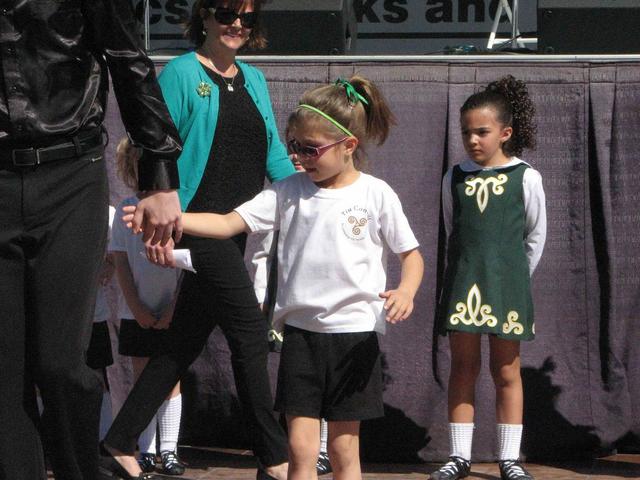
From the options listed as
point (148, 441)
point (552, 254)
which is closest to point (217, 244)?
point (148, 441)

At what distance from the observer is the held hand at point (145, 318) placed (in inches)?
196

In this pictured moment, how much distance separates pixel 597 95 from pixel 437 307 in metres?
1.12

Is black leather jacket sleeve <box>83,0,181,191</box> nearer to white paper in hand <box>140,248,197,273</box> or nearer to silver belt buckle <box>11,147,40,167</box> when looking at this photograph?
silver belt buckle <box>11,147,40,167</box>

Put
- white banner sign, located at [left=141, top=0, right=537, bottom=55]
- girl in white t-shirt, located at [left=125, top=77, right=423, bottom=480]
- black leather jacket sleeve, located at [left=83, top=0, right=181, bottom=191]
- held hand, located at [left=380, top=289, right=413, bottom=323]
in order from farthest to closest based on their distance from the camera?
white banner sign, located at [left=141, top=0, right=537, bottom=55] → girl in white t-shirt, located at [left=125, top=77, right=423, bottom=480] → held hand, located at [left=380, top=289, right=413, bottom=323] → black leather jacket sleeve, located at [left=83, top=0, right=181, bottom=191]

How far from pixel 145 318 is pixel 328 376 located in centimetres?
123

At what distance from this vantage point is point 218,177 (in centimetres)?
450

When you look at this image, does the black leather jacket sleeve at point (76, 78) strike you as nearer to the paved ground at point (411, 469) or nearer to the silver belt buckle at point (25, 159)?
the silver belt buckle at point (25, 159)

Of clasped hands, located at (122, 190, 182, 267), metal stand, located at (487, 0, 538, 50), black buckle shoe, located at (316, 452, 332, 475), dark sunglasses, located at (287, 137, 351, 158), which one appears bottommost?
black buckle shoe, located at (316, 452, 332, 475)

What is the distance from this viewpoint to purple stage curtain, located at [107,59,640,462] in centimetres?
538

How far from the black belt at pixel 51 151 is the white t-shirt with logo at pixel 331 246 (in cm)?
102

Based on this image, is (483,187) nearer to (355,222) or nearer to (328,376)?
(355,222)

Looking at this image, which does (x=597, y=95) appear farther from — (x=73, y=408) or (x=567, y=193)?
(x=73, y=408)

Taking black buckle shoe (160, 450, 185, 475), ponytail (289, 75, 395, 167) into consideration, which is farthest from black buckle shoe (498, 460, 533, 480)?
ponytail (289, 75, 395, 167)

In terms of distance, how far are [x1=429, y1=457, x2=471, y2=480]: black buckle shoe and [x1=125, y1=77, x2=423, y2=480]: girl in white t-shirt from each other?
41.1 inches
